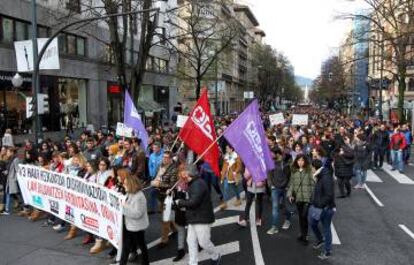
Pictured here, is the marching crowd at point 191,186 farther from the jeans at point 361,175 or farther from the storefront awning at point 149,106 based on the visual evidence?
the storefront awning at point 149,106

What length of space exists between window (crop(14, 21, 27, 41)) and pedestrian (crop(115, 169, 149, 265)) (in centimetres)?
2102

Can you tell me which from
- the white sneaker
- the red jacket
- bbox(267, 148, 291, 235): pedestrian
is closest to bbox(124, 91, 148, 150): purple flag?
bbox(267, 148, 291, 235): pedestrian

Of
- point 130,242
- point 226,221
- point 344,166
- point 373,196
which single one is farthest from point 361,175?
point 130,242

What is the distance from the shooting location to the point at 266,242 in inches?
358

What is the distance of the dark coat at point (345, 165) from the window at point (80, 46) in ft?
75.6

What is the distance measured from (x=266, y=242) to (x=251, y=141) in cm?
199

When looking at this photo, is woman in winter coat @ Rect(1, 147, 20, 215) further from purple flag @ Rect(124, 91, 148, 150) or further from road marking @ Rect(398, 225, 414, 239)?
road marking @ Rect(398, 225, 414, 239)

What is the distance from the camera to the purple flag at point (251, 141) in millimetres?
8359

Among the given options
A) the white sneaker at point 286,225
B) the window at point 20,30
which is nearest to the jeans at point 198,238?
the white sneaker at point 286,225

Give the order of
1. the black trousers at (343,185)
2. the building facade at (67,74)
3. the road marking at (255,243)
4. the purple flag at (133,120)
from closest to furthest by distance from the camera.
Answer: the road marking at (255,243), the purple flag at (133,120), the black trousers at (343,185), the building facade at (67,74)

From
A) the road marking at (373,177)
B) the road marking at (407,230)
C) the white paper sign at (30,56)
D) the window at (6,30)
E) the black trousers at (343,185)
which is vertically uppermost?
the window at (6,30)

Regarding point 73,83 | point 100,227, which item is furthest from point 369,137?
point 73,83

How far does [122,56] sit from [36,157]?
529 inches

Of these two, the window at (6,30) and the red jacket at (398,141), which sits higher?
the window at (6,30)
